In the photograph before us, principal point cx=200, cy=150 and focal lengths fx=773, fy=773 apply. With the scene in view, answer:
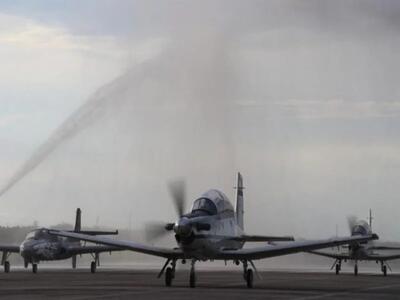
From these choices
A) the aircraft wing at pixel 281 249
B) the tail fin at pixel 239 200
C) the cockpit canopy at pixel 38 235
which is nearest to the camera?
the aircraft wing at pixel 281 249

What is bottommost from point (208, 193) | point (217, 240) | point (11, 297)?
point (11, 297)

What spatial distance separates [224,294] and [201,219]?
23.9ft

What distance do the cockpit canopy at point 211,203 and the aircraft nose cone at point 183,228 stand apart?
1.93 m

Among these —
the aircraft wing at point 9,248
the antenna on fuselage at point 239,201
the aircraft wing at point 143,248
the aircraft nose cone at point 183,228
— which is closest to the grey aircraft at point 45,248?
the aircraft wing at point 9,248

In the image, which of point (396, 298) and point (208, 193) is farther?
point (208, 193)

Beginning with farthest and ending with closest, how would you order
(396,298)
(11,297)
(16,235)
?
(16,235) → (396,298) → (11,297)

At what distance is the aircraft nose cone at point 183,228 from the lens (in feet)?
120

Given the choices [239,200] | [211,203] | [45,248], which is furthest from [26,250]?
[211,203]

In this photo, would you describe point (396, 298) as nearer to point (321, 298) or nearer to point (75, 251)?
point (321, 298)

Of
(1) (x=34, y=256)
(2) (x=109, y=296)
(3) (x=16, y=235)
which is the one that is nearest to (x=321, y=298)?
(2) (x=109, y=296)

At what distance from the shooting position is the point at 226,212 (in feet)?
134

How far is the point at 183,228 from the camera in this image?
120 ft

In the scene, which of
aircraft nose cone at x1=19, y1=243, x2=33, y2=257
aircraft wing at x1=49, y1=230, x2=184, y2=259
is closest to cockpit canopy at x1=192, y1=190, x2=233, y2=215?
aircraft wing at x1=49, y1=230, x2=184, y2=259

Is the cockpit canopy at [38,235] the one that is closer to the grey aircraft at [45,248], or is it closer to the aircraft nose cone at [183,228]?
the grey aircraft at [45,248]
